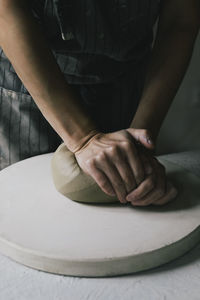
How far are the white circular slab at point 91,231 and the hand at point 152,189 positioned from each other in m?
0.02

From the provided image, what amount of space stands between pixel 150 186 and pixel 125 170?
7 cm

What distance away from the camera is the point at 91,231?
859 mm

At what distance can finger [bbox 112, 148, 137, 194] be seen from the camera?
34.7 inches

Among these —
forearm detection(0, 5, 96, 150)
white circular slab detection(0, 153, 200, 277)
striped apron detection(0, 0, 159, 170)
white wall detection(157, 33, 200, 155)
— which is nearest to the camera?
white circular slab detection(0, 153, 200, 277)

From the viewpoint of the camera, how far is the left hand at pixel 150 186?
90 centimetres

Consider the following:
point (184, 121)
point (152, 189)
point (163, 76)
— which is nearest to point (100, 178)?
point (152, 189)

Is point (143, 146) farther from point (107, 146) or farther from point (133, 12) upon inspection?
point (133, 12)

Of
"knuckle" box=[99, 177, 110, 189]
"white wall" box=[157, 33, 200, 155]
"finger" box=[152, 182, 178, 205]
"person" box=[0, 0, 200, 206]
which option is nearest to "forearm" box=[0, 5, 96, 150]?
"person" box=[0, 0, 200, 206]

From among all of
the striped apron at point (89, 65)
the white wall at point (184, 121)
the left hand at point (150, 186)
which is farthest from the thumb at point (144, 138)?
the white wall at point (184, 121)

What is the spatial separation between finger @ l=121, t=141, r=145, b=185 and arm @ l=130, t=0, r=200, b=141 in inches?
6.2

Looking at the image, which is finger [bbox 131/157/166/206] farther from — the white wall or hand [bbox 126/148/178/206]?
the white wall

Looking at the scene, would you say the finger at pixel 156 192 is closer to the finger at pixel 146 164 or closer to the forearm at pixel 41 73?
the finger at pixel 146 164

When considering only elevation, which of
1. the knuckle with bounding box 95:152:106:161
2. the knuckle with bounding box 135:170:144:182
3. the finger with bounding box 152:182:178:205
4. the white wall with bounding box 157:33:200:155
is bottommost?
the white wall with bounding box 157:33:200:155

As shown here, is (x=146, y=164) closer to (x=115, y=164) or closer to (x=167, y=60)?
(x=115, y=164)
